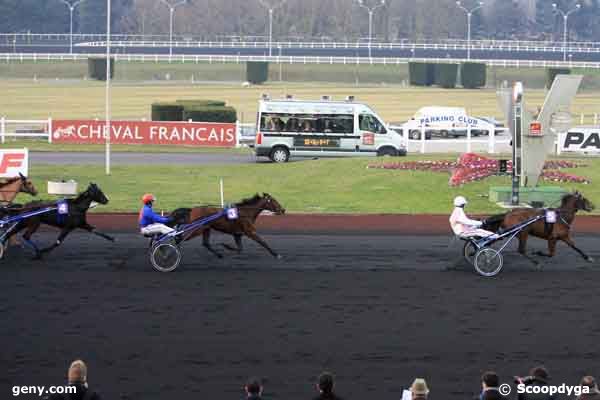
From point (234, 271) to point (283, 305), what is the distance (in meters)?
2.67

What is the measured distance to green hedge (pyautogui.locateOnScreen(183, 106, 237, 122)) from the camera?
47.2 metres

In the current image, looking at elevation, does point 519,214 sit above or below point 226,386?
above

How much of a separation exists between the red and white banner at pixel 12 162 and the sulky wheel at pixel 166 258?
8.87 metres

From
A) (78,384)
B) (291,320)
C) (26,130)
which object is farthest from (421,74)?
(78,384)

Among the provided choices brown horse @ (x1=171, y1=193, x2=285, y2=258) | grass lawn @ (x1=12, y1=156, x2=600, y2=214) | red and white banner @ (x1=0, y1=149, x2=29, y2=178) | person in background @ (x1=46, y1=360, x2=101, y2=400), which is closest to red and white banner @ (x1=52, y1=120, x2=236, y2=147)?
grass lawn @ (x1=12, y1=156, x2=600, y2=214)

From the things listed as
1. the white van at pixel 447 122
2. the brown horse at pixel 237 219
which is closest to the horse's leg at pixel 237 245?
the brown horse at pixel 237 219

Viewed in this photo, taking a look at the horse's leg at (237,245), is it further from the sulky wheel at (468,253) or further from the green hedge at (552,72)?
the green hedge at (552,72)

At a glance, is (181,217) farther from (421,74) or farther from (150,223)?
(421,74)

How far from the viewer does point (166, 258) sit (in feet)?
58.6

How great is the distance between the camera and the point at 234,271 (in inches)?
709

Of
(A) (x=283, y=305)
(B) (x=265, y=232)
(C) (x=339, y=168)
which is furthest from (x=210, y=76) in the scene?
(A) (x=283, y=305)

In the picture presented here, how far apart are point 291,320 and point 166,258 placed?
3.93 metres

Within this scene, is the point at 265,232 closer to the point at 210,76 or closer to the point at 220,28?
the point at 210,76

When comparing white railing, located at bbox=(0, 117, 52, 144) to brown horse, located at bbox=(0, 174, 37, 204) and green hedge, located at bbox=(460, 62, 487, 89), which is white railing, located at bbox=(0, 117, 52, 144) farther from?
green hedge, located at bbox=(460, 62, 487, 89)
